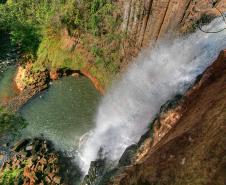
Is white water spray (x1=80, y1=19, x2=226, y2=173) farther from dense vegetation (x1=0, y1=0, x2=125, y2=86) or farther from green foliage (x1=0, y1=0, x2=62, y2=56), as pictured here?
green foliage (x1=0, y1=0, x2=62, y2=56)

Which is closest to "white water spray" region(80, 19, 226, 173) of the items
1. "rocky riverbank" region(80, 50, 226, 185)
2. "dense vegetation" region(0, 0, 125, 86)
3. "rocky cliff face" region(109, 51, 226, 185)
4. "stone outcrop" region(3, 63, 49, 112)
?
"rocky riverbank" region(80, 50, 226, 185)

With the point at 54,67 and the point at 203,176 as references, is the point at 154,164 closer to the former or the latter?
the point at 203,176

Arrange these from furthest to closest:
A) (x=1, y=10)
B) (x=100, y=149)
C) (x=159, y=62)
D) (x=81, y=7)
→ (x=1, y=10), (x=81, y=7), (x=159, y=62), (x=100, y=149)

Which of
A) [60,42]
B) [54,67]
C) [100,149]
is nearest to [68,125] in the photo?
[100,149]

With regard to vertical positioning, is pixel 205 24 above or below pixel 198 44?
above

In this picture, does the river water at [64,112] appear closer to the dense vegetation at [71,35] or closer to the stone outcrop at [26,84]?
the stone outcrop at [26,84]

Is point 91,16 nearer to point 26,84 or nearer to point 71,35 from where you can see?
point 71,35
